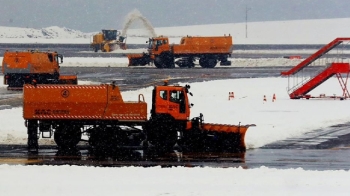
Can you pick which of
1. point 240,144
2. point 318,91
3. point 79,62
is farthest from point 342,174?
point 79,62

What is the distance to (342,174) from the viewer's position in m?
22.5

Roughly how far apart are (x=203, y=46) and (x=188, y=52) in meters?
1.64

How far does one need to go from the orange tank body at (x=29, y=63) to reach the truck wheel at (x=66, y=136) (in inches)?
1237

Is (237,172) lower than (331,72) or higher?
lower

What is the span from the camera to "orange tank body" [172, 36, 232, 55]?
82.9m

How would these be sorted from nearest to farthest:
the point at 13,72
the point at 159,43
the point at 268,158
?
the point at 268,158 < the point at 13,72 < the point at 159,43

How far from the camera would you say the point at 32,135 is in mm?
28375

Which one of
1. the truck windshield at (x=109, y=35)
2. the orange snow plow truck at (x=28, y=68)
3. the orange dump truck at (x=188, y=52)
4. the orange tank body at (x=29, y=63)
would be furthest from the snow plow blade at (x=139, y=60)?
the truck windshield at (x=109, y=35)

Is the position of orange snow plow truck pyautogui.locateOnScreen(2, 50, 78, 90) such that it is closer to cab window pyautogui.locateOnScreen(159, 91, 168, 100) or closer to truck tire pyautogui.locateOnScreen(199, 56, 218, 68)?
truck tire pyautogui.locateOnScreen(199, 56, 218, 68)

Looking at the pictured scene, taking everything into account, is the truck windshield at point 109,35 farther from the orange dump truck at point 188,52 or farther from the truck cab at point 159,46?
the truck cab at point 159,46

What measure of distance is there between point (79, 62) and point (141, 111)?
62897 millimetres

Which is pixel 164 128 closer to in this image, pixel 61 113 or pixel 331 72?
pixel 61 113

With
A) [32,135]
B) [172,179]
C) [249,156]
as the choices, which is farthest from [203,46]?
[172,179]

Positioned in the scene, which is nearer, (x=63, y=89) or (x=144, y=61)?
(x=63, y=89)
